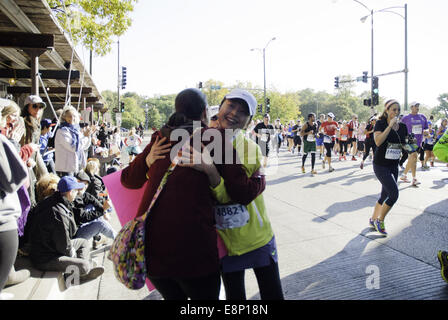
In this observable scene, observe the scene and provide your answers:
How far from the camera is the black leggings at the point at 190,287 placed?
1667mm

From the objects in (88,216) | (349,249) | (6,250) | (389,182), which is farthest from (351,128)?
(6,250)

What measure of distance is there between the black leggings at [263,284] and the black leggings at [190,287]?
318mm

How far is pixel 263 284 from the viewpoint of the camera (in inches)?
80.7

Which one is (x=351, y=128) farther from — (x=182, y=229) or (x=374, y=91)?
(x=182, y=229)

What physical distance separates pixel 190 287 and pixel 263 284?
549 millimetres

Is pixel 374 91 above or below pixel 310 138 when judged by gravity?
above

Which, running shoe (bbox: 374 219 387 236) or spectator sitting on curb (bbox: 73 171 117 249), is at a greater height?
spectator sitting on curb (bbox: 73 171 117 249)

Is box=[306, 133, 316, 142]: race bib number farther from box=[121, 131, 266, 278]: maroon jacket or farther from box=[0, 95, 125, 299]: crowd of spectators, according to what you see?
box=[121, 131, 266, 278]: maroon jacket

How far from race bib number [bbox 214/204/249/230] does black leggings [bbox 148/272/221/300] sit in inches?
11.3

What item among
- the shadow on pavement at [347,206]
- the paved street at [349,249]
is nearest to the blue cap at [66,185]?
the paved street at [349,249]

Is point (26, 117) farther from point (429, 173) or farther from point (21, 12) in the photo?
point (429, 173)

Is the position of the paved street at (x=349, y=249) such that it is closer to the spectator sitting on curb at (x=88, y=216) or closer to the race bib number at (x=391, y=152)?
the spectator sitting on curb at (x=88, y=216)

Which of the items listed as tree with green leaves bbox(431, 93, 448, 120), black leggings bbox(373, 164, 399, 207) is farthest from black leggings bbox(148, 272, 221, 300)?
tree with green leaves bbox(431, 93, 448, 120)

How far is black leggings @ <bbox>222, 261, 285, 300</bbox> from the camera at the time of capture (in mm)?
2033
